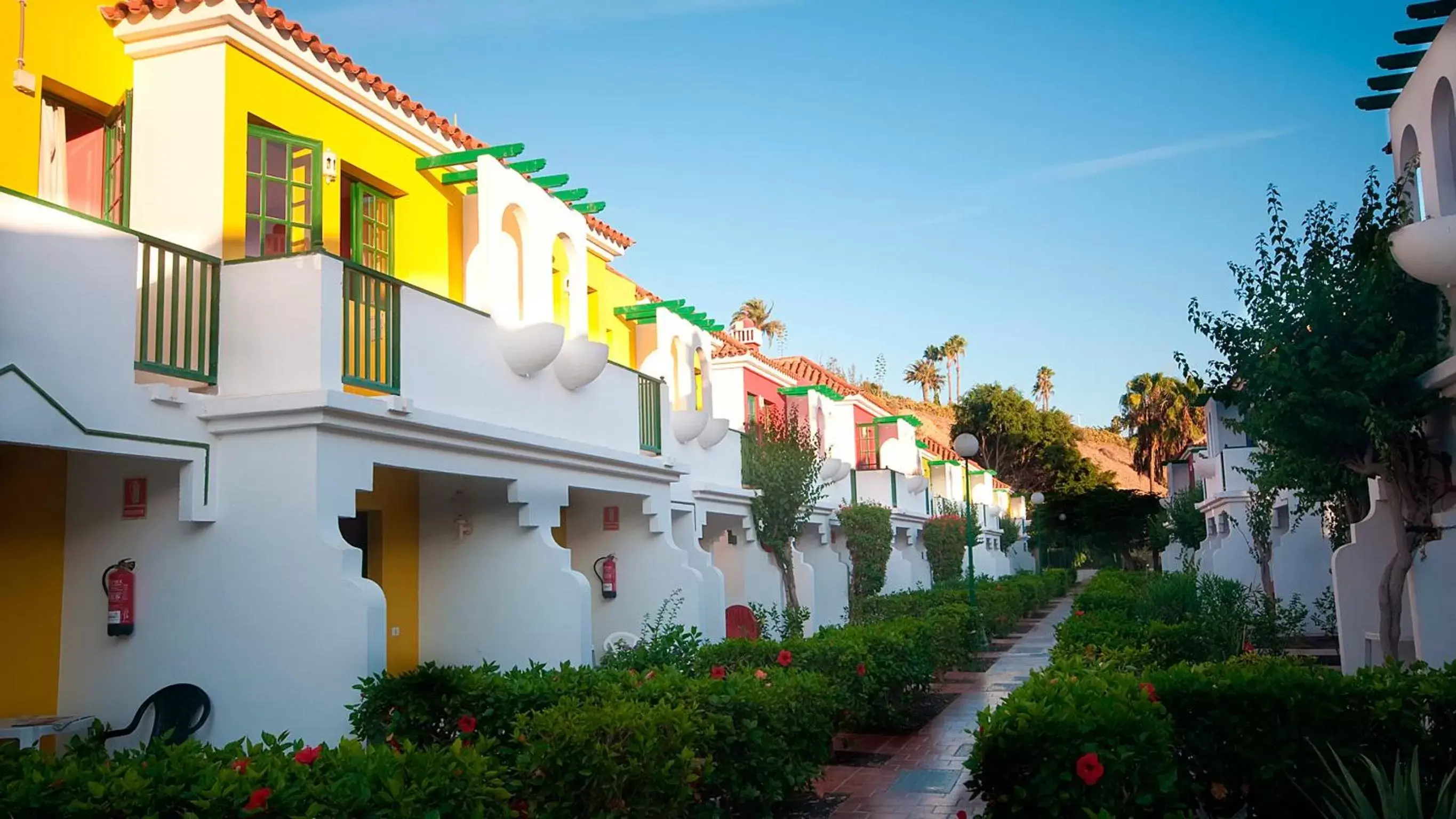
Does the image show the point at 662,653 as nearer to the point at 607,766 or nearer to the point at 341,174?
the point at 607,766

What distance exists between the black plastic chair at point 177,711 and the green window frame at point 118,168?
3.39 meters

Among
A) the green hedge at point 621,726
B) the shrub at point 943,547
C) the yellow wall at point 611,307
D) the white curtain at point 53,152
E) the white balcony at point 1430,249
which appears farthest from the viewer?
the shrub at point 943,547

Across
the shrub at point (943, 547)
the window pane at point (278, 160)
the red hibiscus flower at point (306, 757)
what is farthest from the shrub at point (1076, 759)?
the shrub at point (943, 547)

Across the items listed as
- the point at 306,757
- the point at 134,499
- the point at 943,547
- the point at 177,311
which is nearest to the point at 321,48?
the point at 177,311

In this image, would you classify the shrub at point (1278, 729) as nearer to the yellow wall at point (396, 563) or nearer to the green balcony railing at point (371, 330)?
the green balcony railing at point (371, 330)

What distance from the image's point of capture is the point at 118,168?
319 inches

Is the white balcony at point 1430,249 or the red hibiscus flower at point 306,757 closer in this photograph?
the red hibiscus flower at point 306,757

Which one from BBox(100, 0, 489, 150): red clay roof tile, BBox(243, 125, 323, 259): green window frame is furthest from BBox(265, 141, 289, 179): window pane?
BBox(100, 0, 489, 150): red clay roof tile

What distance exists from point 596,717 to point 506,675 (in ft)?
5.60

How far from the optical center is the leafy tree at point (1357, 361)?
872 centimetres

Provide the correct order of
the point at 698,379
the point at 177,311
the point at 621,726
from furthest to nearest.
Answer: the point at 698,379 → the point at 177,311 → the point at 621,726

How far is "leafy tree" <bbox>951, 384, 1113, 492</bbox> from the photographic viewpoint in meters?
65.0

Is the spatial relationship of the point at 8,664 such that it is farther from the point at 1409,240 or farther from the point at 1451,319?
the point at 1451,319

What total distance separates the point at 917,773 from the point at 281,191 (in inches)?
278
